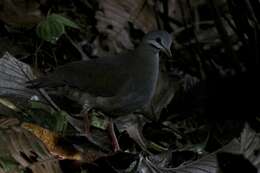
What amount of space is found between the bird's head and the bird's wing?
300 mm

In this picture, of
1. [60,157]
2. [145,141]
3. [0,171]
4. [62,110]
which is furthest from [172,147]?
[0,171]

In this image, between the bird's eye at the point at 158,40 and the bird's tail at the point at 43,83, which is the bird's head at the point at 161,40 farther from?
the bird's tail at the point at 43,83

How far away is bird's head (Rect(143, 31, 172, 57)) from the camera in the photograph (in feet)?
13.8

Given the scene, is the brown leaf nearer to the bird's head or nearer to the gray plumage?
the bird's head

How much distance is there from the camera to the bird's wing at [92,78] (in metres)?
3.97

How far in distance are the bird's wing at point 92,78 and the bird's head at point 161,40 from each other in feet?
0.98

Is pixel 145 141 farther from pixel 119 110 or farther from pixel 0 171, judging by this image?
pixel 0 171

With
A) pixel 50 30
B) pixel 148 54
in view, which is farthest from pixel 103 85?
pixel 50 30

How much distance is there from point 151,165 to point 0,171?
725mm

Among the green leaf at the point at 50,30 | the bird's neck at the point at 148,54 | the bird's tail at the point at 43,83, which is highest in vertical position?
the bird's neck at the point at 148,54

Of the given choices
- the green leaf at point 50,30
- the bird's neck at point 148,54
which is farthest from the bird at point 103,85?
the green leaf at point 50,30

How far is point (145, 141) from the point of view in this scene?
401 cm

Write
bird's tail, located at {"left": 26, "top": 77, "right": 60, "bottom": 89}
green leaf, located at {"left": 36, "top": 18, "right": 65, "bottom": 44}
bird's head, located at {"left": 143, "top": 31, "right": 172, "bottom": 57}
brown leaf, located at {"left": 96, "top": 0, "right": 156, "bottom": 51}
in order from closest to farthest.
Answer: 1. bird's tail, located at {"left": 26, "top": 77, "right": 60, "bottom": 89}
2. bird's head, located at {"left": 143, "top": 31, "right": 172, "bottom": 57}
3. green leaf, located at {"left": 36, "top": 18, "right": 65, "bottom": 44}
4. brown leaf, located at {"left": 96, "top": 0, "right": 156, "bottom": 51}

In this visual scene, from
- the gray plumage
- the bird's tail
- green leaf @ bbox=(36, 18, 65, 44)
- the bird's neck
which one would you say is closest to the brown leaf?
green leaf @ bbox=(36, 18, 65, 44)
